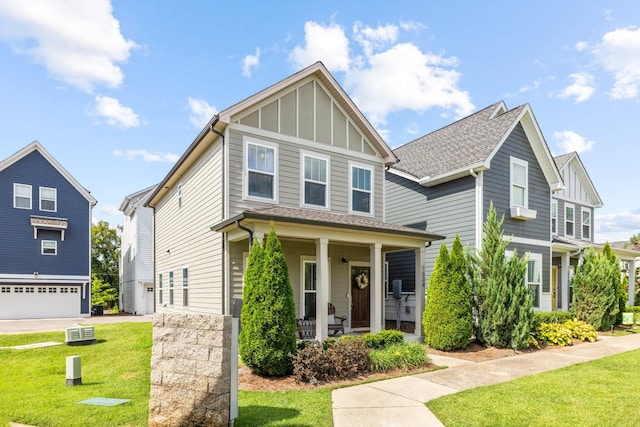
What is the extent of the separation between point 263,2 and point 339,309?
9688 millimetres

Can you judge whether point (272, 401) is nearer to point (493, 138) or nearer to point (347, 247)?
point (347, 247)

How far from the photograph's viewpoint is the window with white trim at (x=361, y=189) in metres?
12.9

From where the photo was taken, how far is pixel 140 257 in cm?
2686

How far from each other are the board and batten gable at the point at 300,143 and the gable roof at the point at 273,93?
162mm

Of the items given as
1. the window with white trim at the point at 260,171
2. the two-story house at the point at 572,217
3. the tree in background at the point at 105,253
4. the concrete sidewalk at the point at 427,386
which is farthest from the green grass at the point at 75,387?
the tree in background at the point at 105,253

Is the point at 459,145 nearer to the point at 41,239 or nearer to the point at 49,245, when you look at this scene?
the point at 49,245

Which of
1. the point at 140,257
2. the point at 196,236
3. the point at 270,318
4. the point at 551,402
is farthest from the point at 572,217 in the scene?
the point at 140,257

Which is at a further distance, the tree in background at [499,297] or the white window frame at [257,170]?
the white window frame at [257,170]

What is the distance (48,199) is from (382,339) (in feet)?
77.1

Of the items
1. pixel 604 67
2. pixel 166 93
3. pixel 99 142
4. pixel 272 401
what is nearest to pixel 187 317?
pixel 272 401

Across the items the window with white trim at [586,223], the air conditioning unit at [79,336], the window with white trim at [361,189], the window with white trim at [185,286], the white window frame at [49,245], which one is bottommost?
the air conditioning unit at [79,336]

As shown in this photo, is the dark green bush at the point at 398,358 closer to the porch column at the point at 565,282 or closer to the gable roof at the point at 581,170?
the porch column at the point at 565,282

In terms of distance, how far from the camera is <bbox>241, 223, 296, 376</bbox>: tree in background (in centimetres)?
749

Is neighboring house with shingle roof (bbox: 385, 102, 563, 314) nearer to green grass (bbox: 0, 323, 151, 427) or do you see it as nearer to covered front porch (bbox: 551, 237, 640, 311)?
covered front porch (bbox: 551, 237, 640, 311)
